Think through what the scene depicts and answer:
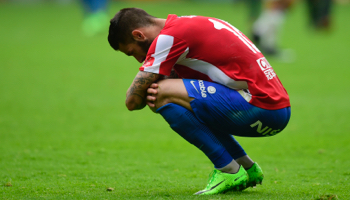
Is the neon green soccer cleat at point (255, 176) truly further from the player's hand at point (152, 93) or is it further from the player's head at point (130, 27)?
the player's head at point (130, 27)

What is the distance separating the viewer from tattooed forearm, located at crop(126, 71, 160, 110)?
2268 mm

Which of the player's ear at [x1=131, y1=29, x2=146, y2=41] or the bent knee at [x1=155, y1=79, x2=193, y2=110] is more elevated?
the player's ear at [x1=131, y1=29, x2=146, y2=41]

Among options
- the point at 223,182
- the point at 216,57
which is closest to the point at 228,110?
the point at 216,57

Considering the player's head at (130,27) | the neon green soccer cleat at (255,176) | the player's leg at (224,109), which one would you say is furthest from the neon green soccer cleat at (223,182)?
the player's head at (130,27)

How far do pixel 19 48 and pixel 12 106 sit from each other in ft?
18.2

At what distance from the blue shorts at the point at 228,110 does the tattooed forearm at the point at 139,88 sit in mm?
188

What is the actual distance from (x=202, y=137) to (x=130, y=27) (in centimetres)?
71

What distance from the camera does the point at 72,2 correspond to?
22.1 m

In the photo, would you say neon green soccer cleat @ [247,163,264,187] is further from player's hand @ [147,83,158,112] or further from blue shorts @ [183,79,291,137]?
player's hand @ [147,83,158,112]

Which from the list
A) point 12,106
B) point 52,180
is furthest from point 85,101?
point 52,180

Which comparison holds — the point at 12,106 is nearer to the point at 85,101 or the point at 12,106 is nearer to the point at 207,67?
the point at 85,101

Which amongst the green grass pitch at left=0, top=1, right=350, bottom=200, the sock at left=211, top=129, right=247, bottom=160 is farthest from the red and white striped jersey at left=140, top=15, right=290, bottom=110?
the green grass pitch at left=0, top=1, right=350, bottom=200

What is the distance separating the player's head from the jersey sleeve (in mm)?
172

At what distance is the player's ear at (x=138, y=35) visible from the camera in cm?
237
